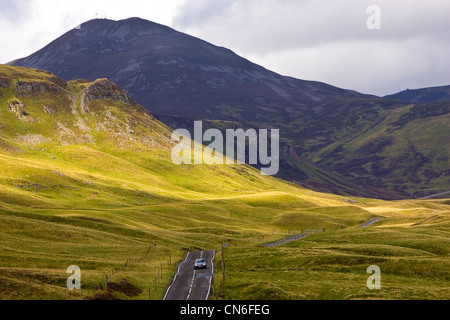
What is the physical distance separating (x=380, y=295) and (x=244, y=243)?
52.7 metres

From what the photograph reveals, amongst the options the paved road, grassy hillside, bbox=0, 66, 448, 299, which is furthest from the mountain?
the paved road

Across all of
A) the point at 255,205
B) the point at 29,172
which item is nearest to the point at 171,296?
the point at 29,172

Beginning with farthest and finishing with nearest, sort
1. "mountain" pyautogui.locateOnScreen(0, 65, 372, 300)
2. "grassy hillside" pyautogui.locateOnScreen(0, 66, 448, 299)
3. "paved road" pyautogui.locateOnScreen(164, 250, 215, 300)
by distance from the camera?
"grassy hillside" pyautogui.locateOnScreen(0, 66, 448, 299), "mountain" pyautogui.locateOnScreen(0, 65, 372, 300), "paved road" pyautogui.locateOnScreen(164, 250, 215, 300)

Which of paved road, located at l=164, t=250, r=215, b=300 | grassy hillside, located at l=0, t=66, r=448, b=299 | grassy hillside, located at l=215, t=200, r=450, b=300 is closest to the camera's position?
paved road, located at l=164, t=250, r=215, b=300

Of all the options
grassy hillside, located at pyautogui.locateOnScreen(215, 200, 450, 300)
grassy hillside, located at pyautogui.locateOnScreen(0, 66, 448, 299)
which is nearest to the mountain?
grassy hillside, located at pyautogui.locateOnScreen(0, 66, 448, 299)

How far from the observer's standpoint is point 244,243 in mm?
106625

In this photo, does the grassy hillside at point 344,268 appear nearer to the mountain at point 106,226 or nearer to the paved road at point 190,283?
the paved road at point 190,283

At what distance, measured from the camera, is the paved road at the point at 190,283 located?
174ft

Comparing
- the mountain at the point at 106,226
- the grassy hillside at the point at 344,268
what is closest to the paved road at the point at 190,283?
the mountain at the point at 106,226

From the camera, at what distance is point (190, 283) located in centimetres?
5997

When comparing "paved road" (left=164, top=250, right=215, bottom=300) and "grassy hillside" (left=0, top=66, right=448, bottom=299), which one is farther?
"grassy hillside" (left=0, top=66, right=448, bottom=299)

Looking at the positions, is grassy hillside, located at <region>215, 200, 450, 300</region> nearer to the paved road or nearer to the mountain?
the paved road

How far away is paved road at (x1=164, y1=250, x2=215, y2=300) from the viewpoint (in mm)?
53166
